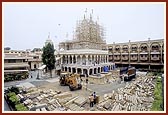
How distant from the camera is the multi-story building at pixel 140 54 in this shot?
31656 mm

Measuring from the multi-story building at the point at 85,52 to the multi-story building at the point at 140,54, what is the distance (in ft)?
16.4

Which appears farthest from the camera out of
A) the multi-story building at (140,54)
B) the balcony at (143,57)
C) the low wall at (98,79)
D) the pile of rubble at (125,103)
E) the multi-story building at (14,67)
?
the balcony at (143,57)

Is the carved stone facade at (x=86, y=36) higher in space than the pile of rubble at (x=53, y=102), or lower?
higher

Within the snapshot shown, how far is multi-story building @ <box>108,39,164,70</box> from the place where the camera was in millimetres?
31656

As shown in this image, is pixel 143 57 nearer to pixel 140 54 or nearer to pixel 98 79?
pixel 140 54

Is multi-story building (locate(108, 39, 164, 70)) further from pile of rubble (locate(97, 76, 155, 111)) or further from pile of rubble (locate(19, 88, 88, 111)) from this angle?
pile of rubble (locate(19, 88, 88, 111))

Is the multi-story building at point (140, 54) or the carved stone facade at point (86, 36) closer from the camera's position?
the carved stone facade at point (86, 36)

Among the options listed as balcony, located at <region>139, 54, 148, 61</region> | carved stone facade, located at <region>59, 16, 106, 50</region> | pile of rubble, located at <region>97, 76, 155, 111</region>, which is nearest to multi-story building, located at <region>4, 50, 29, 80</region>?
carved stone facade, located at <region>59, 16, 106, 50</region>

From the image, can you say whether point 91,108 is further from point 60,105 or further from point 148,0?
point 148,0

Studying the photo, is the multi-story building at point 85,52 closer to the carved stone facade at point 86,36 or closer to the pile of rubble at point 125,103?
the carved stone facade at point 86,36

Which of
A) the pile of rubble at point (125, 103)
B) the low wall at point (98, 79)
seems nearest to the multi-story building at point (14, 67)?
the low wall at point (98, 79)

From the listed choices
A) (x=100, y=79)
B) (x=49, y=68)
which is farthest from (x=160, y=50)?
(x=49, y=68)

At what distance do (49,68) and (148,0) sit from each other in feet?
59.5

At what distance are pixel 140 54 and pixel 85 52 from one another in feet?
45.4
